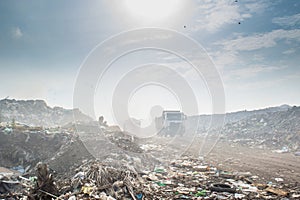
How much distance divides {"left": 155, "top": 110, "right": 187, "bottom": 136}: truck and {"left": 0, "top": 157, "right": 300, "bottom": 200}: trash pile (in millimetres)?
11763

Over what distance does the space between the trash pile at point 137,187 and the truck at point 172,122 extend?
11.8 meters

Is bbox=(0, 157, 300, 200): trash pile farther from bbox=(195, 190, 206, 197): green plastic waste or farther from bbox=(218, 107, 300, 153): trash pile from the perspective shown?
bbox=(218, 107, 300, 153): trash pile

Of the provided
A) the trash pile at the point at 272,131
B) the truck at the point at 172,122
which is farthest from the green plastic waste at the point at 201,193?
the truck at the point at 172,122

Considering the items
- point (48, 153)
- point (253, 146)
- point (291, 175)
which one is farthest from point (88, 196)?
point (253, 146)

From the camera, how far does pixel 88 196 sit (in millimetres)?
3488

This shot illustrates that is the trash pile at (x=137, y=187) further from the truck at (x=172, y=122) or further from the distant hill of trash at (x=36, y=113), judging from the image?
the distant hill of trash at (x=36, y=113)

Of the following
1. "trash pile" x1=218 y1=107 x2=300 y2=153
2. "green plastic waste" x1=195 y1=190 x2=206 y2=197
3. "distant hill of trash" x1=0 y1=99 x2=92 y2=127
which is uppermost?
"distant hill of trash" x1=0 y1=99 x2=92 y2=127

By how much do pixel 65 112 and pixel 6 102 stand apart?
624 cm

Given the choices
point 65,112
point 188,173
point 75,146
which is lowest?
point 188,173

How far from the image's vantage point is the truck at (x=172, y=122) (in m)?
17.7

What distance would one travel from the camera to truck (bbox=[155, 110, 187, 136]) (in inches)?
696

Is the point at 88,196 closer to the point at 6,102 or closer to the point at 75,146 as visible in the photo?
the point at 75,146

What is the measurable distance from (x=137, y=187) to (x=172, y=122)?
13.8m

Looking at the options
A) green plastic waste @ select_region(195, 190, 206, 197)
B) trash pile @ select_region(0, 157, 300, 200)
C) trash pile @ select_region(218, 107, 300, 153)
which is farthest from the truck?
green plastic waste @ select_region(195, 190, 206, 197)
